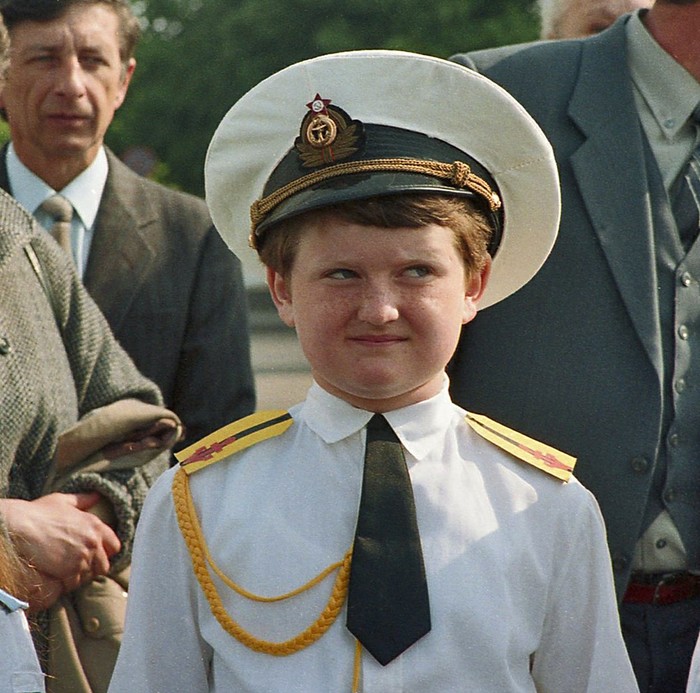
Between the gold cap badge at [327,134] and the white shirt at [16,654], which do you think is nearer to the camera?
the white shirt at [16,654]

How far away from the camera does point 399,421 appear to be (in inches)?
103

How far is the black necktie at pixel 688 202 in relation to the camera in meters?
3.13

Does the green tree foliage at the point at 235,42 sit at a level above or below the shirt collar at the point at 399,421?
below

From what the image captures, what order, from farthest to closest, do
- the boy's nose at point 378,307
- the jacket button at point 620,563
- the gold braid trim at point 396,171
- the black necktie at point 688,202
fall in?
the black necktie at point 688,202 → the jacket button at point 620,563 → the gold braid trim at point 396,171 → the boy's nose at point 378,307

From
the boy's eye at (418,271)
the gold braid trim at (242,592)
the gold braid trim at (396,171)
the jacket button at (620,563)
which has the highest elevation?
the gold braid trim at (396,171)

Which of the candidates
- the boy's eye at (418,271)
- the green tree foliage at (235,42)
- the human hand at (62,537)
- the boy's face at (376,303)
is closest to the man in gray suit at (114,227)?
the human hand at (62,537)

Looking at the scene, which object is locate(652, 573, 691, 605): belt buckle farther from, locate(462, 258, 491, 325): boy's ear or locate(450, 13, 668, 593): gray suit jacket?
locate(462, 258, 491, 325): boy's ear

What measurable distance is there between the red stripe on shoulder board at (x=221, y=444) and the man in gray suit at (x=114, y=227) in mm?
1513

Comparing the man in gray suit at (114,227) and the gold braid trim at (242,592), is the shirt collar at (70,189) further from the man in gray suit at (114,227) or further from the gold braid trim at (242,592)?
the gold braid trim at (242,592)

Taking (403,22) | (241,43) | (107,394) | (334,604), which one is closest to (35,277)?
(107,394)

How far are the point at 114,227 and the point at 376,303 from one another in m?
1.95

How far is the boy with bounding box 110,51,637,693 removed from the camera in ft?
8.18

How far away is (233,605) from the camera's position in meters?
2.56

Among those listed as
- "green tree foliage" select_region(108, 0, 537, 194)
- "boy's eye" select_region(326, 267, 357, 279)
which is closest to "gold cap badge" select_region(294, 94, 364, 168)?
"boy's eye" select_region(326, 267, 357, 279)
